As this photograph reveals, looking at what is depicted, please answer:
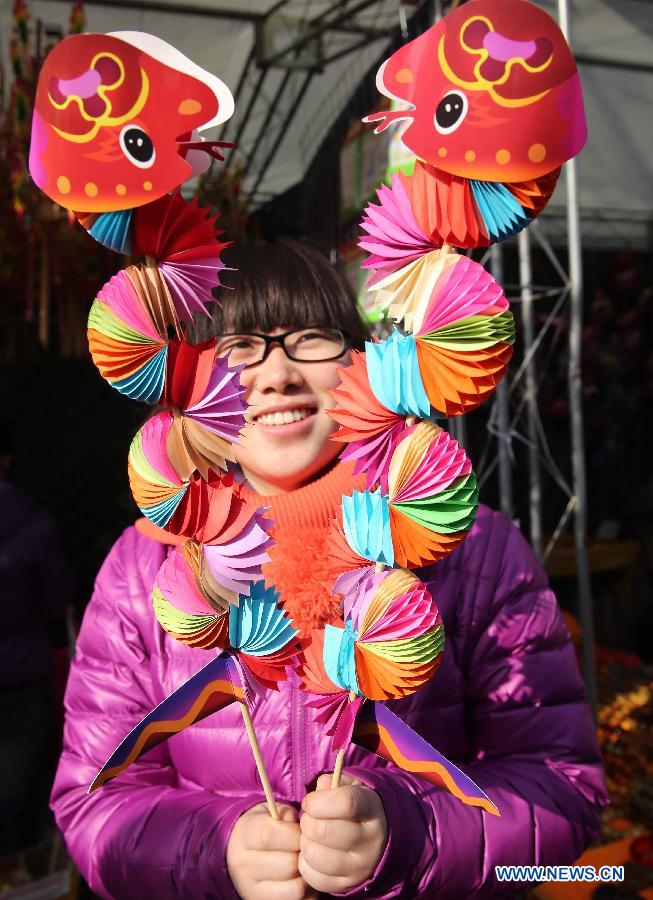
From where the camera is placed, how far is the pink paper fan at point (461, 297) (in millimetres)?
749

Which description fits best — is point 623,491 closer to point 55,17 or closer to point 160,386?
point 55,17

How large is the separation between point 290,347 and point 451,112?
1.29 ft

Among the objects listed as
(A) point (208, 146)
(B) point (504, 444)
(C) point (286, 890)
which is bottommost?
(C) point (286, 890)

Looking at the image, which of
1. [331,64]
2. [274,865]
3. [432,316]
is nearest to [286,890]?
[274,865]

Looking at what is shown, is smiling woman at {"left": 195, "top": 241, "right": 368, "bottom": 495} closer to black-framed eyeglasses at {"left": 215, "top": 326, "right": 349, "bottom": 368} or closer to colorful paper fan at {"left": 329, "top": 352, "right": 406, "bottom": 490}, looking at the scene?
black-framed eyeglasses at {"left": 215, "top": 326, "right": 349, "bottom": 368}

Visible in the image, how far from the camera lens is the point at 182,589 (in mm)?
799

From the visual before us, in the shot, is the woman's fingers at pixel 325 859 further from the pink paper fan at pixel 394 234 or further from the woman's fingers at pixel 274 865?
the pink paper fan at pixel 394 234

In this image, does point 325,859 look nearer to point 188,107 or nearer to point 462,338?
point 462,338

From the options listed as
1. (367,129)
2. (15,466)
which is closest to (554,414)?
(367,129)

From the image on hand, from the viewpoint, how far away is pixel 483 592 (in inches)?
42.2

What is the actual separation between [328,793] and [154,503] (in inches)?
13.6

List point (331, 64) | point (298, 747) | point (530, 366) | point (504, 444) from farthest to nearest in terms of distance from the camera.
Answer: point (331, 64) → point (530, 366) → point (504, 444) → point (298, 747)

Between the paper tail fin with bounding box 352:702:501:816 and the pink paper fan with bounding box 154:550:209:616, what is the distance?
0.68 feet

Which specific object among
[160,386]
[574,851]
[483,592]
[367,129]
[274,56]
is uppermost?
[274,56]
